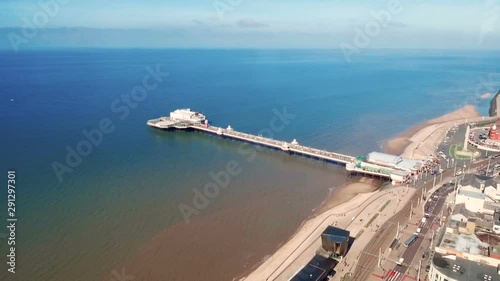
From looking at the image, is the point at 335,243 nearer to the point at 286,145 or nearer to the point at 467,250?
the point at 467,250

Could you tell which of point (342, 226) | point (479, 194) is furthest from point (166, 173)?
point (479, 194)

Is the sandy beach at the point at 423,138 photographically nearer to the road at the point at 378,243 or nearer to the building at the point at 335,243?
the road at the point at 378,243

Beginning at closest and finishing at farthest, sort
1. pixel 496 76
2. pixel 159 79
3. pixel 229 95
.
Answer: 1. pixel 229 95
2. pixel 159 79
3. pixel 496 76

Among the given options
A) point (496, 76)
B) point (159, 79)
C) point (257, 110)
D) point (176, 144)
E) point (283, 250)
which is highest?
point (496, 76)

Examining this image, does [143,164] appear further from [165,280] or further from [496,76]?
[496,76]

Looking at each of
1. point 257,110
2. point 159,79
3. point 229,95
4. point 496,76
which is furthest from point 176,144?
point 496,76

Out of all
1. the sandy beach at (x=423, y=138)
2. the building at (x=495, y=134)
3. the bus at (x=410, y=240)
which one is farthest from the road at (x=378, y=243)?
the building at (x=495, y=134)
